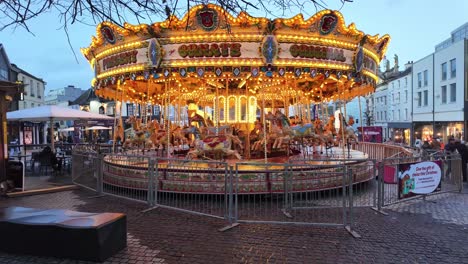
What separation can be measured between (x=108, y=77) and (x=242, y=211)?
6998 mm

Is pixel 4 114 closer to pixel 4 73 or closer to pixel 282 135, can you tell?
pixel 282 135

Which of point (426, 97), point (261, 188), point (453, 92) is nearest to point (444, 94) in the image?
point (453, 92)

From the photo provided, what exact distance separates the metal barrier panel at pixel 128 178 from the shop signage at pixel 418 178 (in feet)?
20.8

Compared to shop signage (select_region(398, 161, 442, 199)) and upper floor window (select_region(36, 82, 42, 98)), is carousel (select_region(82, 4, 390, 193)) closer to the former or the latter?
shop signage (select_region(398, 161, 442, 199))

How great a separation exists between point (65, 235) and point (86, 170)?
21.0 ft

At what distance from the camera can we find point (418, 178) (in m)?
8.66

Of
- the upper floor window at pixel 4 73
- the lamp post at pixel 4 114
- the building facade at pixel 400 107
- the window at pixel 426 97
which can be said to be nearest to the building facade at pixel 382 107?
the building facade at pixel 400 107

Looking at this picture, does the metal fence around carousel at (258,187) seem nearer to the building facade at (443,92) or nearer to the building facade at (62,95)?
the building facade at (443,92)

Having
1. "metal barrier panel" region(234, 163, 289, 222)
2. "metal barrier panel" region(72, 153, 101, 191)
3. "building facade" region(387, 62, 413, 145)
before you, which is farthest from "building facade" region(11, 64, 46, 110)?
"building facade" region(387, 62, 413, 145)

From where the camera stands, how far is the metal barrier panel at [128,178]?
9797 millimetres

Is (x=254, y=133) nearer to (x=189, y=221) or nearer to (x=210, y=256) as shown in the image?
(x=189, y=221)

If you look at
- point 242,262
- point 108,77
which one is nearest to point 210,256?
point 242,262

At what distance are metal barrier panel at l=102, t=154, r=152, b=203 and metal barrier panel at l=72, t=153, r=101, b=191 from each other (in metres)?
0.35

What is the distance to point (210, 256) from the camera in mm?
5293
